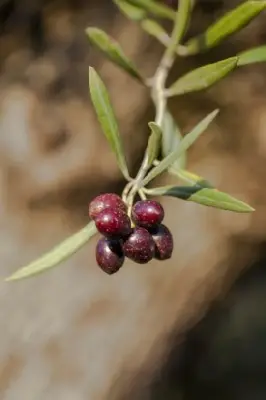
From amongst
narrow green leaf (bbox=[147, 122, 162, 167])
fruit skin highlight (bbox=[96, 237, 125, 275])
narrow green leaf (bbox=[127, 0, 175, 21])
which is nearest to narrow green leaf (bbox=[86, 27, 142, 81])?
narrow green leaf (bbox=[127, 0, 175, 21])

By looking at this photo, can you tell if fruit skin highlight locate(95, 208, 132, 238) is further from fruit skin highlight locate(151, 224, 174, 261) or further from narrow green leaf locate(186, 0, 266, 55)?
narrow green leaf locate(186, 0, 266, 55)

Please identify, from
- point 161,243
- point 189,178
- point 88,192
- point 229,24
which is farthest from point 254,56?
point 88,192

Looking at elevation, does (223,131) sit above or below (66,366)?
above

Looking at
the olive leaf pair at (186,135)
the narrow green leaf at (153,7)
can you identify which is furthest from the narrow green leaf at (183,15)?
the narrow green leaf at (153,7)

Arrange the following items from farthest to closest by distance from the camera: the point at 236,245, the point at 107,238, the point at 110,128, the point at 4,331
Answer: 1. the point at 236,245
2. the point at 4,331
3. the point at 110,128
4. the point at 107,238

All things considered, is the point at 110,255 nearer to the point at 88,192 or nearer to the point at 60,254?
the point at 60,254

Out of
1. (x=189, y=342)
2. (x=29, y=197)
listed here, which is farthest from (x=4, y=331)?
(x=189, y=342)

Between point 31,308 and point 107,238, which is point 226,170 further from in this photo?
point 107,238
